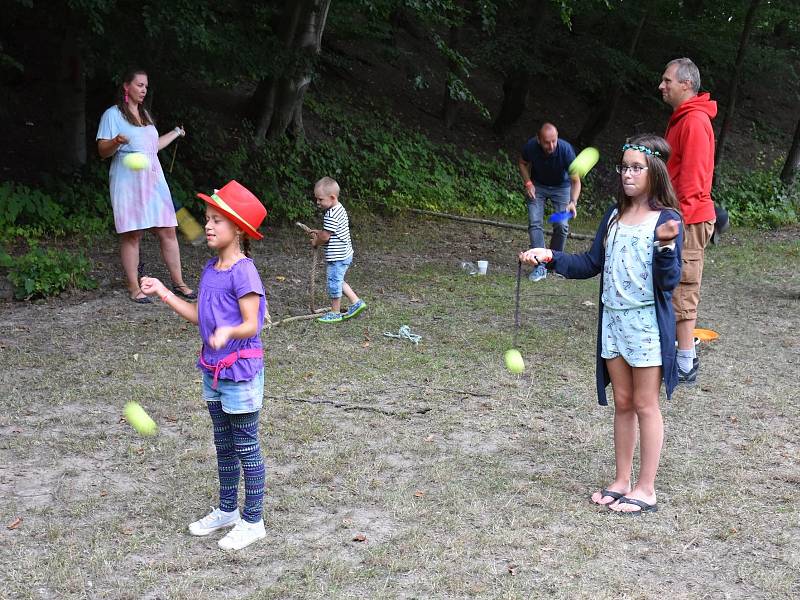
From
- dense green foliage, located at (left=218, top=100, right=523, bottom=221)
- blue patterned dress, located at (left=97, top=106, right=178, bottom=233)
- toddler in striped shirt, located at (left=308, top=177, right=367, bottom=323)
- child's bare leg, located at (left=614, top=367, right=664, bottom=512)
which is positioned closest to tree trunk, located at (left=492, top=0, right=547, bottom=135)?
dense green foliage, located at (left=218, top=100, right=523, bottom=221)

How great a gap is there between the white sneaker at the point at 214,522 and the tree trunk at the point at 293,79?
8.28 meters

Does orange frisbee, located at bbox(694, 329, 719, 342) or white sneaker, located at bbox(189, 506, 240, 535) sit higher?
orange frisbee, located at bbox(694, 329, 719, 342)

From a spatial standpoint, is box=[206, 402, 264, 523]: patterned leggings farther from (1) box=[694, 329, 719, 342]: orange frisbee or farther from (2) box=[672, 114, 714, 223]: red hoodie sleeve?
(1) box=[694, 329, 719, 342]: orange frisbee

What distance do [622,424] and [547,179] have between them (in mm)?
5419

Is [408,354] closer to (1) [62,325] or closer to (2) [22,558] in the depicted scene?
(1) [62,325]

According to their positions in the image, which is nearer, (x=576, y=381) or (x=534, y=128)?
(x=576, y=381)

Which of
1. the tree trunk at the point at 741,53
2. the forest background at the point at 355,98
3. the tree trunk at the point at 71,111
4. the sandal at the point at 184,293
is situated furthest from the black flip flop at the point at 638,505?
the tree trunk at the point at 741,53

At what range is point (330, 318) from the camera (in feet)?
23.7

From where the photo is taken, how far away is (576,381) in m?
5.89

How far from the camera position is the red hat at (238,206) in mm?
3441

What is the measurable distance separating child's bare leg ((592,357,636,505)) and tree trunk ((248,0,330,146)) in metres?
8.13

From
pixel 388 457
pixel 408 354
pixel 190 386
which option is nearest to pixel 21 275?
pixel 190 386

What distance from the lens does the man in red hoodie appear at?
5.15 metres

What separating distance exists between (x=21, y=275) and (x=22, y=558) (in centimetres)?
482
